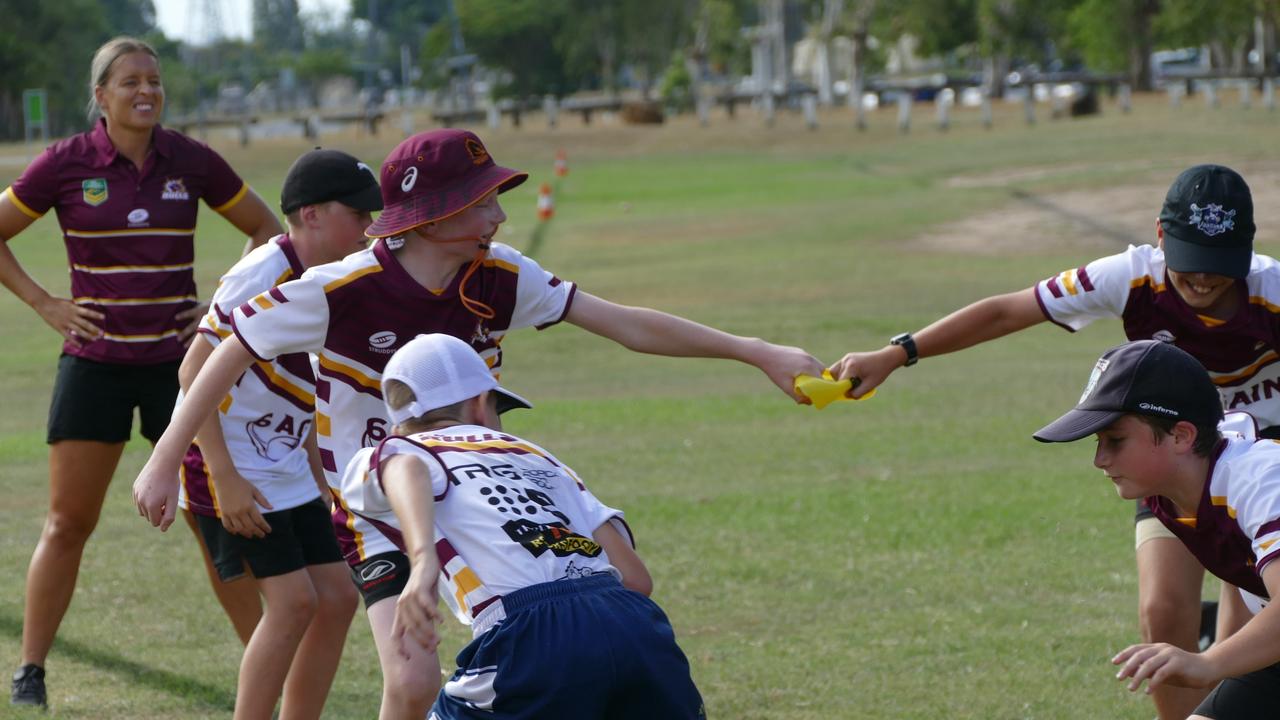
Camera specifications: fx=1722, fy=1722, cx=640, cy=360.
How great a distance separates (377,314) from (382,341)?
0.08 m

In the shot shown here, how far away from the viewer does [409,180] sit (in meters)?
4.90

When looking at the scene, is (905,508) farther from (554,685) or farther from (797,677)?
(554,685)

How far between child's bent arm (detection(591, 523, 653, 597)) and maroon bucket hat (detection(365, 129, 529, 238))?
1.11 m

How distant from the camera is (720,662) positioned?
700 centimetres

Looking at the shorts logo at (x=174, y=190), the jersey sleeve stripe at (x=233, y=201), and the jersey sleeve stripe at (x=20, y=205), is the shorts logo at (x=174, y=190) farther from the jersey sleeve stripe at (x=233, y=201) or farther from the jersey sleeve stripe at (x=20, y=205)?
the jersey sleeve stripe at (x=20, y=205)

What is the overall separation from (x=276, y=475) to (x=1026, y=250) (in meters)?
22.3

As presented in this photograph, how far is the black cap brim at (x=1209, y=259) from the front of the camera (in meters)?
5.23

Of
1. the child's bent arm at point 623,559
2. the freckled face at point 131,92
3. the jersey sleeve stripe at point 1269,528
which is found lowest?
the child's bent arm at point 623,559

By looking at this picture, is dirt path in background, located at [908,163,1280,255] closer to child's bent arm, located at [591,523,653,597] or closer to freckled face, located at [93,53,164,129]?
freckled face, located at [93,53,164,129]

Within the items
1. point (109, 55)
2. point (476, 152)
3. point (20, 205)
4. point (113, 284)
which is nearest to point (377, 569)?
point (476, 152)

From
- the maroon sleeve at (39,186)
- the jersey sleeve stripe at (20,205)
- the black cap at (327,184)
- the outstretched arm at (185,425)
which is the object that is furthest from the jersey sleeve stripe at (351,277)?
the jersey sleeve stripe at (20,205)

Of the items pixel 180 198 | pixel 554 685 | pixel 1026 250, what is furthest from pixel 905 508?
pixel 1026 250

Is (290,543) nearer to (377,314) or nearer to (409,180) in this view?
(377,314)

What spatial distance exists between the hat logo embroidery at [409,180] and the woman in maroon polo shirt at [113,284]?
2.22m
